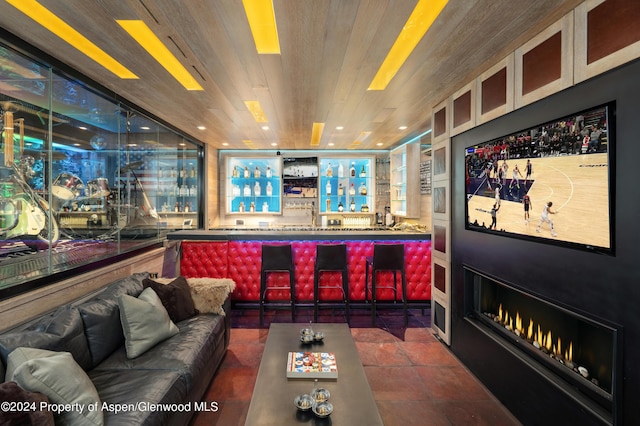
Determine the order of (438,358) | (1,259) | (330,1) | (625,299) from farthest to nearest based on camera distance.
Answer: (438,358) < (1,259) < (330,1) < (625,299)

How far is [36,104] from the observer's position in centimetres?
238

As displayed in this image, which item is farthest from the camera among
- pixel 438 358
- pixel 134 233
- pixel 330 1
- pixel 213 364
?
pixel 134 233

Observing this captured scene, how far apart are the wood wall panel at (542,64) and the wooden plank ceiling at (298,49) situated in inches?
5.4

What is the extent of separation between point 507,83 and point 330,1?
153cm

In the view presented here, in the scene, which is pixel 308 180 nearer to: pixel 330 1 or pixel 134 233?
pixel 134 233

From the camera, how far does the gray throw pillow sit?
2.16 meters

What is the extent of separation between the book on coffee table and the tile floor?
0.61 m

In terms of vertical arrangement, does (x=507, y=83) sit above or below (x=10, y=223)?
above

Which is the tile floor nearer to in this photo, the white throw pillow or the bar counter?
the bar counter

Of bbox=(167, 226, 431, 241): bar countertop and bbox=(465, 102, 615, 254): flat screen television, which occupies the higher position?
bbox=(465, 102, 615, 254): flat screen television

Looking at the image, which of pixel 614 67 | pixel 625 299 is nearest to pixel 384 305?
pixel 625 299

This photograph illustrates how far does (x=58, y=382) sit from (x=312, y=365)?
139 cm

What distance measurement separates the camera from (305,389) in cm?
178

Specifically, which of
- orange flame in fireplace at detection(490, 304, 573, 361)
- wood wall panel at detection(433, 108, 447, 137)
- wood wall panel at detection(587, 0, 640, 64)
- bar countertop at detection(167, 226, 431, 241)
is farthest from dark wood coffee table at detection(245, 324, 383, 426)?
wood wall panel at detection(433, 108, 447, 137)
